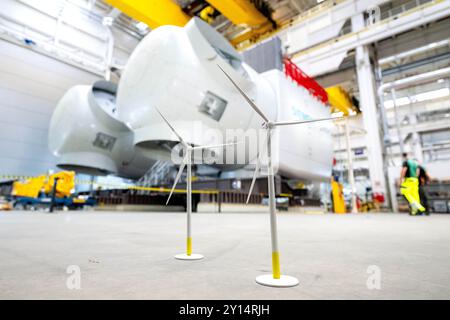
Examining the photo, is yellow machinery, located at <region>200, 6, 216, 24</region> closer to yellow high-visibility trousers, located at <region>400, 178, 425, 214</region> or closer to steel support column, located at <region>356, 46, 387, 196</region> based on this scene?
steel support column, located at <region>356, 46, 387, 196</region>

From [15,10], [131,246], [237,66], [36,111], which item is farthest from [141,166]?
[131,246]

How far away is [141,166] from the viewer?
11930 mm

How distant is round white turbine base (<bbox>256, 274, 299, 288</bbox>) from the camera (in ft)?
2.93

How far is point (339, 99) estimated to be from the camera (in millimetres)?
17094

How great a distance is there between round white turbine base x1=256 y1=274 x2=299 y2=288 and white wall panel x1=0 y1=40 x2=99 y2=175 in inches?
581

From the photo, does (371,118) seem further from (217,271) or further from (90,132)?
(217,271)

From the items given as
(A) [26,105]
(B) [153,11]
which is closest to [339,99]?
(B) [153,11]

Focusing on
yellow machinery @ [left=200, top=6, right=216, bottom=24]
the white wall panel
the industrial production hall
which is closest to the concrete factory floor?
the industrial production hall

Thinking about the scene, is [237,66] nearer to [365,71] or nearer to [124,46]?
[365,71]

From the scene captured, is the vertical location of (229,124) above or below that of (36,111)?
below

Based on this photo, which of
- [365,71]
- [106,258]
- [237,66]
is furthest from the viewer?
[365,71]

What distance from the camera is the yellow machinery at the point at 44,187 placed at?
888 centimetres

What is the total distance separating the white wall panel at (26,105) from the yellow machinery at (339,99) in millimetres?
15984

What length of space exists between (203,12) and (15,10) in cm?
884
